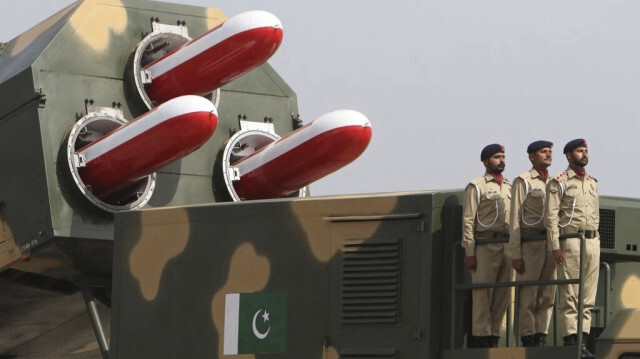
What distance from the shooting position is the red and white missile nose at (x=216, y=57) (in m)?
12.8

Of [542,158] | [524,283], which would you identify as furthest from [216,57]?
[524,283]

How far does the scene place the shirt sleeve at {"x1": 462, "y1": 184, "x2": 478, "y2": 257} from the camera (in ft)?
29.7

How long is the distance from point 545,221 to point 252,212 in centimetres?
220

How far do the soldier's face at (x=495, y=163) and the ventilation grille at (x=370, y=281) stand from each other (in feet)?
2.77

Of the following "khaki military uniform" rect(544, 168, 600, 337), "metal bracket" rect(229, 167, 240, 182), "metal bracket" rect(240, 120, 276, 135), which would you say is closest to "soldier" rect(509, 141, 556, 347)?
"khaki military uniform" rect(544, 168, 600, 337)

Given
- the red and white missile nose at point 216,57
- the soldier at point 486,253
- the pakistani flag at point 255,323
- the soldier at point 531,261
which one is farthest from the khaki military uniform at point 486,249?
the red and white missile nose at point 216,57

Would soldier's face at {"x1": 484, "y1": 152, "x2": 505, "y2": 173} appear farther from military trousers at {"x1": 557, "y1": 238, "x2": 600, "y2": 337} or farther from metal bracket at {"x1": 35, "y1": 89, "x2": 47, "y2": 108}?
metal bracket at {"x1": 35, "y1": 89, "x2": 47, "y2": 108}

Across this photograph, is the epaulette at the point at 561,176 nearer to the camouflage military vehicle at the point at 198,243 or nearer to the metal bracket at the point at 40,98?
the camouflage military vehicle at the point at 198,243

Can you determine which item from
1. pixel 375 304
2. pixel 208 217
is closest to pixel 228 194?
→ pixel 208 217

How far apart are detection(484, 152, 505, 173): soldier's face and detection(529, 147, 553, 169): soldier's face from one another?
0.77 feet

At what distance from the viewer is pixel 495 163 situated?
374 inches

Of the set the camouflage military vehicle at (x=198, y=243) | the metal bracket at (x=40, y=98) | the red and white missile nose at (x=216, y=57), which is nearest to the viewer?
the camouflage military vehicle at (x=198, y=243)

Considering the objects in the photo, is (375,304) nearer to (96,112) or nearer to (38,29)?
(96,112)

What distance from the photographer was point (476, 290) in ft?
29.9
